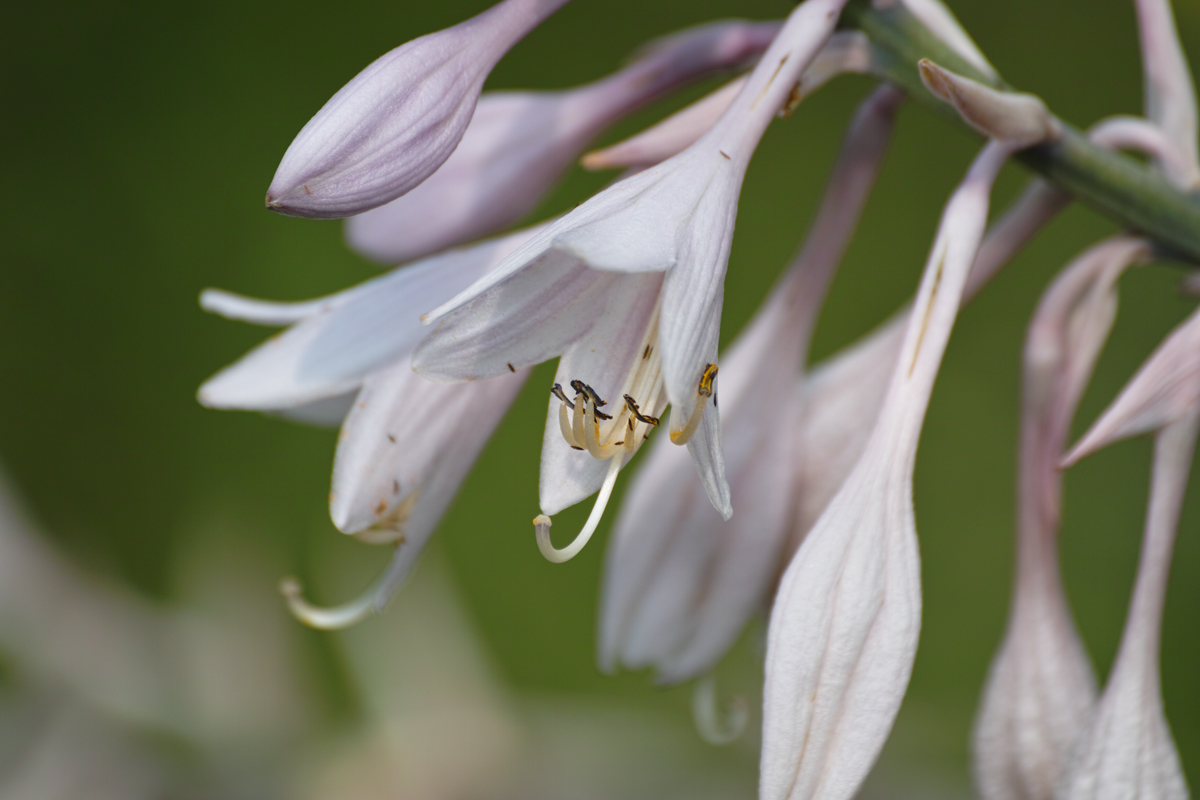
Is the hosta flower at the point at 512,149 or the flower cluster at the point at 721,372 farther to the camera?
the hosta flower at the point at 512,149

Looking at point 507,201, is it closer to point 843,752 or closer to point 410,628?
point 843,752

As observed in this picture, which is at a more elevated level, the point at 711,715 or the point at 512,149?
the point at 512,149

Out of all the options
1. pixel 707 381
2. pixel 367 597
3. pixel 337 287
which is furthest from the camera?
pixel 337 287

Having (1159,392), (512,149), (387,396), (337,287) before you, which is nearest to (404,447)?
(387,396)

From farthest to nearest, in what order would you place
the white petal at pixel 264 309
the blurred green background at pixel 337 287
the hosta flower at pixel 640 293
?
the blurred green background at pixel 337 287 < the white petal at pixel 264 309 < the hosta flower at pixel 640 293

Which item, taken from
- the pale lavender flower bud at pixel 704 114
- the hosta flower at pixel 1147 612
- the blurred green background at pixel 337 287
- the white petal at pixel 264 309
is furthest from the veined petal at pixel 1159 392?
the blurred green background at pixel 337 287

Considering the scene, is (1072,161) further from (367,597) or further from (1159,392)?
(367,597)

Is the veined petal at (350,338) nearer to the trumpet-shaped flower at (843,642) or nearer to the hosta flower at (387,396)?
the hosta flower at (387,396)
